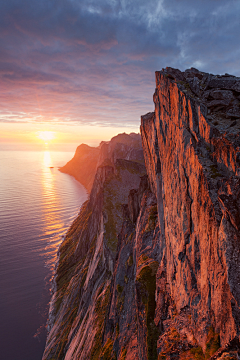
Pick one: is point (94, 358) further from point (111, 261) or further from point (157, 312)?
point (157, 312)

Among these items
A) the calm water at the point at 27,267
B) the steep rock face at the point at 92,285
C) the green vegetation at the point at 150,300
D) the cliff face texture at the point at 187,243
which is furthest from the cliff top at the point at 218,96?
the calm water at the point at 27,267

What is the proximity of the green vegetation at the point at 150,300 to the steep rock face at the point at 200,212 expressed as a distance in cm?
112

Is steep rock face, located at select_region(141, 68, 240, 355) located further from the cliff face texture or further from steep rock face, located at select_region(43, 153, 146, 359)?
steep rock face, located at select_region(43, 153, 146, 359)

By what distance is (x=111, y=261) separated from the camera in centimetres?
4434

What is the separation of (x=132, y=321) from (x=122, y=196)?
47.0m

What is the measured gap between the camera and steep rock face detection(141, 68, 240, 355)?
9.65 meters

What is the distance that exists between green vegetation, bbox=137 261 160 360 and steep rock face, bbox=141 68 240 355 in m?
1.12

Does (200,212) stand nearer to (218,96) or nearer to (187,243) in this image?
(187,243)

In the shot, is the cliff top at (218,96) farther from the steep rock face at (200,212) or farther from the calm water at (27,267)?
the calm water at (27,267)

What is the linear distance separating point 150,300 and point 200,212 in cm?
1340

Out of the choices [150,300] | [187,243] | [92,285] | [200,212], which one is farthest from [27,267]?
[200,212]

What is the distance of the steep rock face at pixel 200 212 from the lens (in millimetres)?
9648

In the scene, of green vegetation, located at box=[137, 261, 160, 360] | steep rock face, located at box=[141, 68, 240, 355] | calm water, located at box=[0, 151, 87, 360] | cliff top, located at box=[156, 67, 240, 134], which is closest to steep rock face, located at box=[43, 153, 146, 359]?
calm water, located at box=[0, 151, 87, 360]

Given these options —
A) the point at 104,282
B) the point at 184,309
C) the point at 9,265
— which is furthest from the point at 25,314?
the point at 184,309
